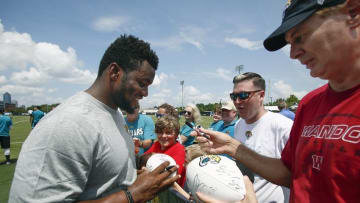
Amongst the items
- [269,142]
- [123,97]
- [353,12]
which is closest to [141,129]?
[269,142]

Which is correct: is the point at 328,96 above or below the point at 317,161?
above

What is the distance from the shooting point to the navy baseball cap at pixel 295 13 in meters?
1.28

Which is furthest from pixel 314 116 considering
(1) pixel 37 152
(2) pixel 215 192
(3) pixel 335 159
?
(1) pixel 37 152

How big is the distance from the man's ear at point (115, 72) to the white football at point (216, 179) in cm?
114

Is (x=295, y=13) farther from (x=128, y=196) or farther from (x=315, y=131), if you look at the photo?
(x=128, y=196)

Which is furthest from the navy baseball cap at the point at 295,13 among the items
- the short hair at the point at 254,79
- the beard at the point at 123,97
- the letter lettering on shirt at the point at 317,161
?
the short hair at the point at 254,79

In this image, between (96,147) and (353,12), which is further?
(96,147)

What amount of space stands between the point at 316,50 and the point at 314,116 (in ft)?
1.72

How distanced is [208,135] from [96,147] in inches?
46.1

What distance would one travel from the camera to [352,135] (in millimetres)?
1255

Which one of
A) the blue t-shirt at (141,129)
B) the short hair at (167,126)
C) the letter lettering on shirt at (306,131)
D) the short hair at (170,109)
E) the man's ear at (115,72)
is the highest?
the man's ear at (115,72)

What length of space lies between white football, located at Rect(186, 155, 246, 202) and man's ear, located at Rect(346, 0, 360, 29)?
56.3 inches

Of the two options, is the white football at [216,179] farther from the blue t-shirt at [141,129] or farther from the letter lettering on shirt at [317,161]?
the blue t-shirt at [141,129]

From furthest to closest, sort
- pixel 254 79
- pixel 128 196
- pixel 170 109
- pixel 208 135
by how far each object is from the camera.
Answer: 1. pixel 170 109
2. pixel 254 79
3. pixel 208 135
4. pixel 128 196
